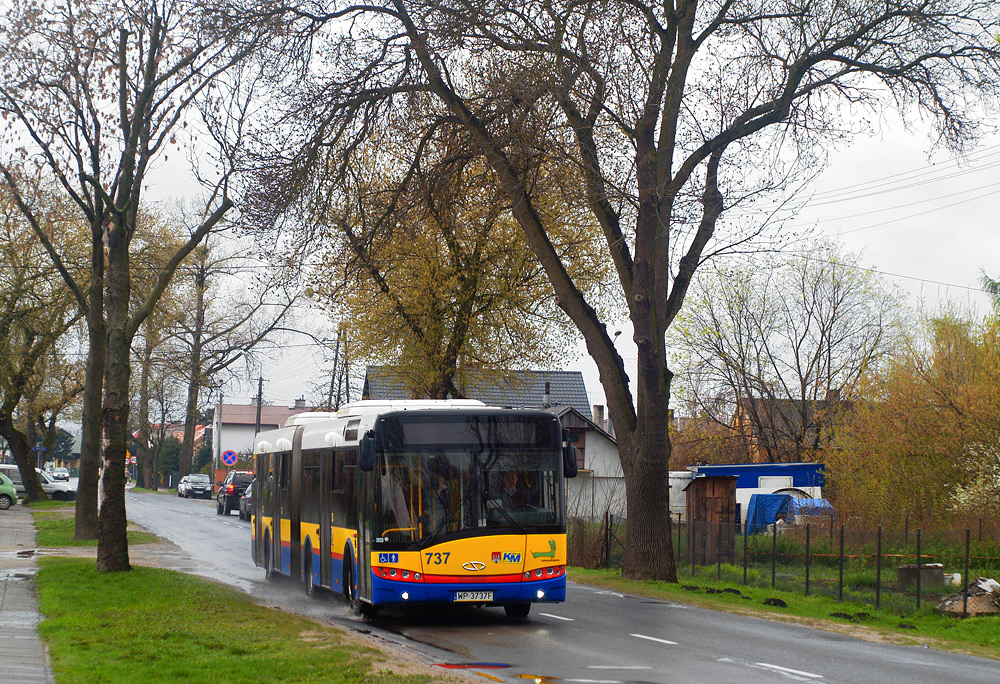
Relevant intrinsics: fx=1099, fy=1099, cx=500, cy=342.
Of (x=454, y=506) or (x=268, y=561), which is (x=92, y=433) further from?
(x=454, y=506)

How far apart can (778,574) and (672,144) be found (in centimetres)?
865

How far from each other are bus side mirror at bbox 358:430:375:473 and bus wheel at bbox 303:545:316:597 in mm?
4118

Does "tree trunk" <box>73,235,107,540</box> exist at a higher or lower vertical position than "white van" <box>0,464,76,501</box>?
higher

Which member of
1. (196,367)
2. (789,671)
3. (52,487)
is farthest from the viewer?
(52,487)

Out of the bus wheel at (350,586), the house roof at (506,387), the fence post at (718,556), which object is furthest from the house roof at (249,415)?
the bus wheel at (350,586)

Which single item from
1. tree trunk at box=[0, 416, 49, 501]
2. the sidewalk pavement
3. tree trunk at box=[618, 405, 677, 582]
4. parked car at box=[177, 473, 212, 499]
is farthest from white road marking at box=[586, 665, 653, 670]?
parked car at box=[177, 473, 212, 499]

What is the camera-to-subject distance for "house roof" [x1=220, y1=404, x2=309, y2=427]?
5241 inches

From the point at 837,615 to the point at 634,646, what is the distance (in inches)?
245

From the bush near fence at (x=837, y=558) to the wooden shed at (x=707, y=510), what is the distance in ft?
0.34

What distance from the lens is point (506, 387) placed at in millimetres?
36438

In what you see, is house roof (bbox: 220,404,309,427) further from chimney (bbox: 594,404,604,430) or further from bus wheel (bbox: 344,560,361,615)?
bus wheel (bbox: 344,560,361,615)

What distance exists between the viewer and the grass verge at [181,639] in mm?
8984

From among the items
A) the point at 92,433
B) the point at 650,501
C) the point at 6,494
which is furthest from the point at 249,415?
the point at 650,501

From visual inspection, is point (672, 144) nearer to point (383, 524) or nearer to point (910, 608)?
point (910, 608)
